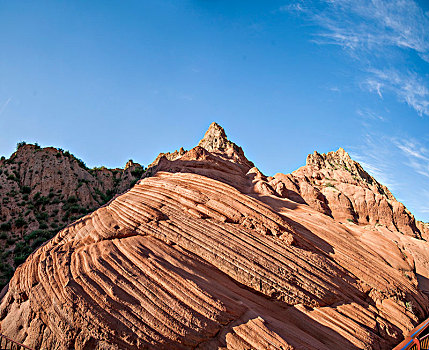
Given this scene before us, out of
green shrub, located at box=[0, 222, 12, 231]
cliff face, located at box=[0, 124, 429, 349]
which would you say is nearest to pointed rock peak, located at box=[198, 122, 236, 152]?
cliff face, located at box=[0, 124, 429, 349]

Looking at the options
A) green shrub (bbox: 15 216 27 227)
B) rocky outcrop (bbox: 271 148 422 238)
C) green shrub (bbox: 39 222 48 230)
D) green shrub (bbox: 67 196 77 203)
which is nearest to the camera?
rocky outcrop (bbox: 271 148 422 238)

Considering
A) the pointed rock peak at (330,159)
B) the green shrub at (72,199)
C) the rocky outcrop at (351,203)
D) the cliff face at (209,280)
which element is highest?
the pointed rock peak at (330,159)

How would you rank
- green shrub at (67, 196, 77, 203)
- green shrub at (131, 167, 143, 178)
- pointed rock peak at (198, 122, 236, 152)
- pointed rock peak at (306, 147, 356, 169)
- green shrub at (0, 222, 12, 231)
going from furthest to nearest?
green shrub at (131, 167, 143, 178), pointed rock peak at (306, 147, 356, 169), pointed rock peak at (198, 122, 236, 152), green shrub at (67, 196, 77, 203), green shrub at (0, 222, 12, 231)

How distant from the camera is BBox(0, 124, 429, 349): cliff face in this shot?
9.30m

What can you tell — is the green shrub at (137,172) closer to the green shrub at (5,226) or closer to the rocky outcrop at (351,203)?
the green shrub at (5,226)

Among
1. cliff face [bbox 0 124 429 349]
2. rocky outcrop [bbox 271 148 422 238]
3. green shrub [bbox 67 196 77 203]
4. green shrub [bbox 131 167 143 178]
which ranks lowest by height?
cliff face [bbox 0 124 429 349]

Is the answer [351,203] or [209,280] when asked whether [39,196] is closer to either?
[209,280]

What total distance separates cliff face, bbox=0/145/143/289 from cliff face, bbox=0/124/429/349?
15.1 m

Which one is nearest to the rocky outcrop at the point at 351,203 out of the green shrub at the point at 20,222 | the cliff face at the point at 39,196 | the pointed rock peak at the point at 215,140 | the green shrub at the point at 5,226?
the pointed rock peak at the point at 215,140

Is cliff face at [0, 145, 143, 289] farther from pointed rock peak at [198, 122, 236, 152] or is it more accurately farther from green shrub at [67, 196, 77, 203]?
pointed rock peak at [198, 122, 236, 152]

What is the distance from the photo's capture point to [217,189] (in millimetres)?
16422

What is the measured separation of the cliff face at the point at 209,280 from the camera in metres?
9.30

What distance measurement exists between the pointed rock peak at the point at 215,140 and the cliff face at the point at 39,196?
15.8m

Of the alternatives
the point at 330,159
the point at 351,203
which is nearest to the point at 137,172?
the point at 330,159
